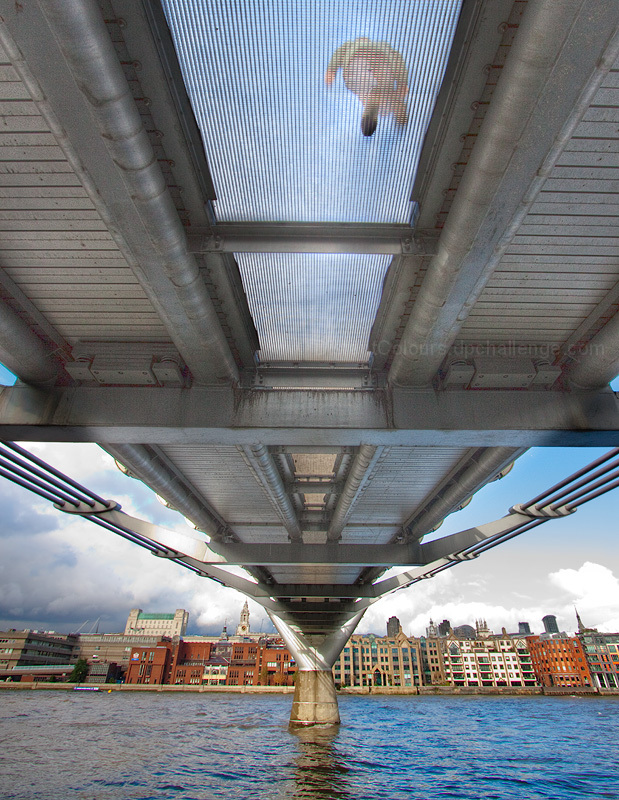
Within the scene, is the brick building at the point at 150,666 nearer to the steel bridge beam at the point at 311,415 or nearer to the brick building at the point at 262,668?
the brick building at the point at 262,668

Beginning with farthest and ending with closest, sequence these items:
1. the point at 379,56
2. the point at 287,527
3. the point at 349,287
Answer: the point at 287,527, the point at 349,287, the point at 379,56

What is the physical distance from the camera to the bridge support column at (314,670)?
3741 centimetres

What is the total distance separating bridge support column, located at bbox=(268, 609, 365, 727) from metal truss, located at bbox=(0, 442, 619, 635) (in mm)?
9554

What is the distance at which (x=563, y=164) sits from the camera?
5434mm

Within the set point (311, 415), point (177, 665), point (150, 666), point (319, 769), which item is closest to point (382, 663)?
point (177, 665)

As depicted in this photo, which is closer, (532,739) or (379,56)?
(379,56)

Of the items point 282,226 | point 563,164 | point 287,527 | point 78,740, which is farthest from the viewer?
point 78,740

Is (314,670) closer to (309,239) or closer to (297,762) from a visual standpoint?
(297,762)

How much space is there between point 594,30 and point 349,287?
440 cm

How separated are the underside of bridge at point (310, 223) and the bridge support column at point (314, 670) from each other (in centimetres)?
3219

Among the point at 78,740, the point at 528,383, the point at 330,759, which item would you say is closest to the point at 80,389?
the point at 528,383

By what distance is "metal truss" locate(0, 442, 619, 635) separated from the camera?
10.4 metres

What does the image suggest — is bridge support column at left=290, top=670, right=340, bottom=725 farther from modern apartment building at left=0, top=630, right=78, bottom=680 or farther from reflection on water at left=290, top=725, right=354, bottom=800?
modern apartment building at left=0, top=630, right=78, bottom=680

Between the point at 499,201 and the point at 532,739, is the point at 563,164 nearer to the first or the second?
the point at 499,201
